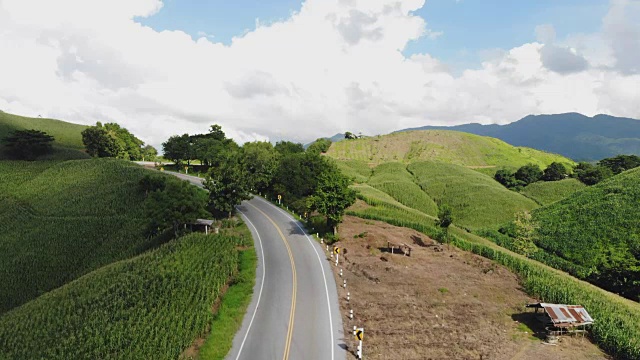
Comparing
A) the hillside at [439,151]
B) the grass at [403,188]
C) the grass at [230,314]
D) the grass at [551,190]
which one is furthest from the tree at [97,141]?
the grass at [551,190]

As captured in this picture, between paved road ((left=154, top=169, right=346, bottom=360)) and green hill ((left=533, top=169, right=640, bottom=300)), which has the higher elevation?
green hill ((left=533, top=169, right=640, bottom=300))

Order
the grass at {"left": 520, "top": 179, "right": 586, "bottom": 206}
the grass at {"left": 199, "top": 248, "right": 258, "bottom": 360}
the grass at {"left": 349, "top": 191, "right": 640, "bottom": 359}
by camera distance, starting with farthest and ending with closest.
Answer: the grass at {"left": 520, "top": 179, "right": 586, "bottom": 206}, the grass at {"left": 349, "top": 191, "right": 640, "bottom": 359}, the grass at {"left": 199, "top": 248, "right": 258, "bottom": 360}

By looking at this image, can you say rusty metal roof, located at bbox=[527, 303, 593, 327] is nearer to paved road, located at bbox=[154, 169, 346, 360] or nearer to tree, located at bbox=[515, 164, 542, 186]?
paved road, located at bbox=[154, 169, 346, 360]

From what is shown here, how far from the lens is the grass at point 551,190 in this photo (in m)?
102

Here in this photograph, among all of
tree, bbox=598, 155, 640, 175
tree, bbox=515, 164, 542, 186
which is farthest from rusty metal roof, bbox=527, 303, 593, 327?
tree, bbox=598, 155, 640, 175

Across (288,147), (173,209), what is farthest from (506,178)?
(173,209)

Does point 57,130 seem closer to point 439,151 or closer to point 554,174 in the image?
point 439,151

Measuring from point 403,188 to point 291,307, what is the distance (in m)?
80.2

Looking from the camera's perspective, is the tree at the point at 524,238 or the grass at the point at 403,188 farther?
the grass at the point at 403,188

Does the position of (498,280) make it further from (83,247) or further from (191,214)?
(83,247)

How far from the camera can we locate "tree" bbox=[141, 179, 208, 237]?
4872cm

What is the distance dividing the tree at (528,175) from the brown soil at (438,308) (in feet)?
296

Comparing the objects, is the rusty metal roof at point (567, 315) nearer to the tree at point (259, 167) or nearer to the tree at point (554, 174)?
the tree at point (259, 167)

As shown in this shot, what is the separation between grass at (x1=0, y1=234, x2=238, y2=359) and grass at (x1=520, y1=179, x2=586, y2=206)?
10478 centimetres
